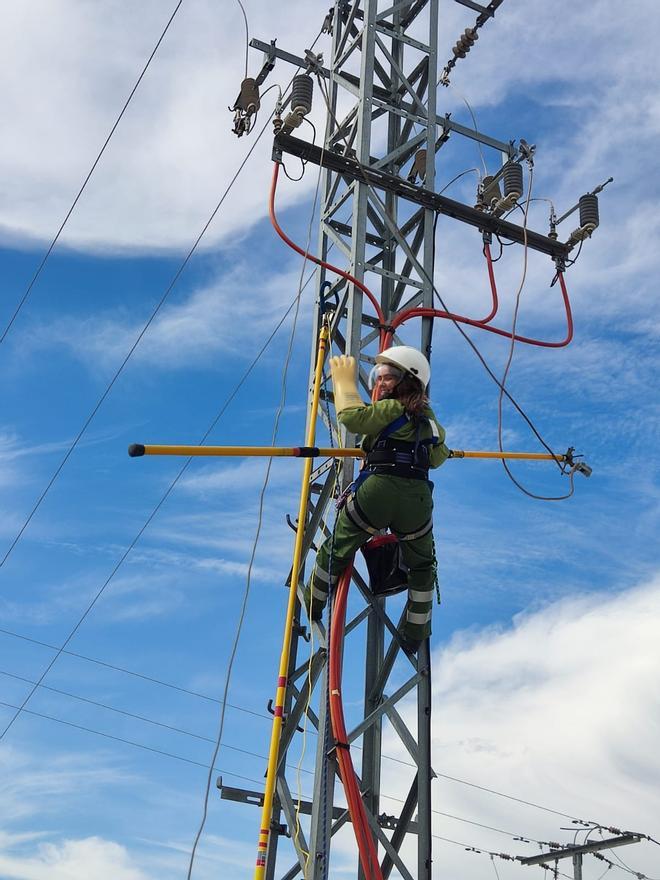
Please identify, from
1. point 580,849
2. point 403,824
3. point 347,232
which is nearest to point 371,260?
point 347,232

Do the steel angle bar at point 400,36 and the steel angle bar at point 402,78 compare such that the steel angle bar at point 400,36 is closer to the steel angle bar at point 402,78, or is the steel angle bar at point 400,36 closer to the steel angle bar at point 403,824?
the steel angle bar at point 402,78

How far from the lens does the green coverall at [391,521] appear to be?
5.13 metres

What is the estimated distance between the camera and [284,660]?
498 cm

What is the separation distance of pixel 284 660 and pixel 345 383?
5.32ft

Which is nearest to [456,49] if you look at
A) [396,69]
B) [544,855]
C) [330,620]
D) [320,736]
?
[396,69]

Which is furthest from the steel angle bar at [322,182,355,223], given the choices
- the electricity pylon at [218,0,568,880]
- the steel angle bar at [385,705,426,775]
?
the steel angle bar at [385,705,426,775]

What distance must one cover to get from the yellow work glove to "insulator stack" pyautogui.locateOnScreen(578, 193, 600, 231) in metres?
3.00

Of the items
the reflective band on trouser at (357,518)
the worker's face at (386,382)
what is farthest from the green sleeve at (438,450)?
the reflective band on trouser at (357,518)

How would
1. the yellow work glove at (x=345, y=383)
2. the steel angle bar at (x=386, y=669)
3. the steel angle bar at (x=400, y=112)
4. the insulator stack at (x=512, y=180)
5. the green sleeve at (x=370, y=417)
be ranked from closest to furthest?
the green sleeve at (x=370, y=417), the yellow work glove at (x=345, y=383), the steel angle bar at (x=386, y=669), the steel angle bar at (x=400, y=112), the insulator stack at (x=512, y=180)

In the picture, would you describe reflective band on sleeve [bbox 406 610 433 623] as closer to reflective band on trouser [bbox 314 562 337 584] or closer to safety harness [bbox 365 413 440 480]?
reflective band on trouser [bbox 314 562 337 584]

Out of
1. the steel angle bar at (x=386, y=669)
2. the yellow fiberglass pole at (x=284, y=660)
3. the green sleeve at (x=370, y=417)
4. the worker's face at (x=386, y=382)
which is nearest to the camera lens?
the yellow fiberglass pole at (x=284, y=660)

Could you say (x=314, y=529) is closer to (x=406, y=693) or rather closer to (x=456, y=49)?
(x=406, y=693)

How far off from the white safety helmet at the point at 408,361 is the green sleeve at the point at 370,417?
34 cm

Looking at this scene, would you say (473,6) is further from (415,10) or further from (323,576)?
(323,576)
